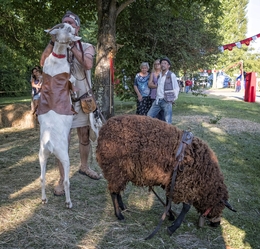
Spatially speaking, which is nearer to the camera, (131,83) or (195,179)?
(195,179)

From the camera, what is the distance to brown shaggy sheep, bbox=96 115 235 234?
3.10 m

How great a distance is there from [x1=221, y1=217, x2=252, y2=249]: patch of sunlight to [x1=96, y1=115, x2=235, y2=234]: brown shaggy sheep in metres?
0.18

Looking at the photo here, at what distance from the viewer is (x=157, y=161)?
310 cm

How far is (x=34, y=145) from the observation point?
23.0ft

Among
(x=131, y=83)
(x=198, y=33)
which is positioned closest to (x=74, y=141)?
(x=131, y=83)

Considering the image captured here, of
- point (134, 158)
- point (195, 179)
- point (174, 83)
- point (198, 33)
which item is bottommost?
point (195, 179)

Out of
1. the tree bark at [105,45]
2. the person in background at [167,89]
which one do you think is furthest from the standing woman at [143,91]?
the person in background at [167,89]

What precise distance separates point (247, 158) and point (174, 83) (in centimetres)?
233

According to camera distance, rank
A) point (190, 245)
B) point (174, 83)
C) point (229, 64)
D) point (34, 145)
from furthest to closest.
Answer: point (229, 64)
point (34, 145)
point (174, 83)
point (190, 245)

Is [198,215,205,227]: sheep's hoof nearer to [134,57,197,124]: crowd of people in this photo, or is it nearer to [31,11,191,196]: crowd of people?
[31,11,191,196]: crowd of people

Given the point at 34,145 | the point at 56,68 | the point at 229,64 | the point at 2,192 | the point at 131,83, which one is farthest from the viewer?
the point at 229,64

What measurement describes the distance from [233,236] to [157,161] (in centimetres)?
122

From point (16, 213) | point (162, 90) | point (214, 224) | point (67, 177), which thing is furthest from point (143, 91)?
point (16, 213)

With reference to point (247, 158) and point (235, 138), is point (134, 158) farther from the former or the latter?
point (235, 138)
